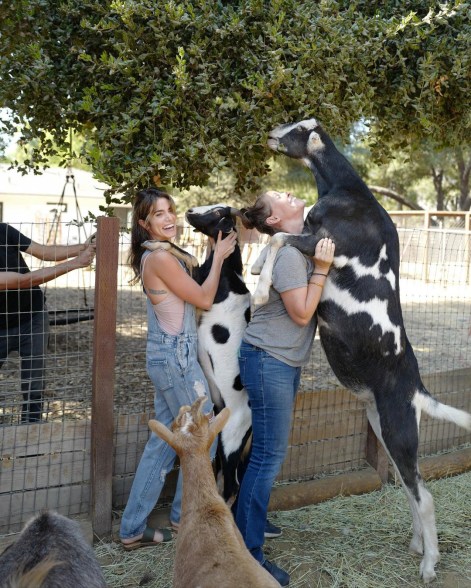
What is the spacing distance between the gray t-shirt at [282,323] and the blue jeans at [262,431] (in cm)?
5

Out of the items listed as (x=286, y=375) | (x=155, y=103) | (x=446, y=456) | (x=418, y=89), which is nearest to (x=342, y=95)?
(x=418, y=89)

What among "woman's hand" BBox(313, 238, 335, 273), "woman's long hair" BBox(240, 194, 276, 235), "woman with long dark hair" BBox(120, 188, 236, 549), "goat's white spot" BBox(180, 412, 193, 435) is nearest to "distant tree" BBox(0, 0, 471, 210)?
"woman with long dark hair" BBox(120, 188, 236, 549)

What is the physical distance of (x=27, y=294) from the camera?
441cm

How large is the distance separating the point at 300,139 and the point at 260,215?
1.87ft

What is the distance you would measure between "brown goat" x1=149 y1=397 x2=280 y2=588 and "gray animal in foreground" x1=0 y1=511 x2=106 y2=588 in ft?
1.10

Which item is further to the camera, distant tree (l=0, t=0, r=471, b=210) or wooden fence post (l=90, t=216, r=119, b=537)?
wooden fence post (l=90, t=216, r=119, b=537)

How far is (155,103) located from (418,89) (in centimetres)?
199

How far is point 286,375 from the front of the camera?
3170mm

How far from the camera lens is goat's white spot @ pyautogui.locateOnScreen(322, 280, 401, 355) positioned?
3.43 meters

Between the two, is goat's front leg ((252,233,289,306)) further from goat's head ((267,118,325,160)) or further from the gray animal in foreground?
the gray animal in foreground

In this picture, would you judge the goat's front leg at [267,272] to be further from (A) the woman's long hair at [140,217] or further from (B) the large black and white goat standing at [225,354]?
(A) the woman's long hair at [140,217]

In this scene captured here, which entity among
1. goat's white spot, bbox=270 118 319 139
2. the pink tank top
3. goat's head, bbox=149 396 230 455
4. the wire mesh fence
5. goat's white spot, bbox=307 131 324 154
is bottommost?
the wire mesh fence

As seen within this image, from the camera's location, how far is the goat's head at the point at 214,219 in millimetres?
3633

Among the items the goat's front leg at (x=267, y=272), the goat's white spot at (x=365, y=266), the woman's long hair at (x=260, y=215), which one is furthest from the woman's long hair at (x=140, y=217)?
the goat's white spot at (x=365, y=266)
